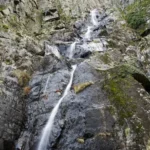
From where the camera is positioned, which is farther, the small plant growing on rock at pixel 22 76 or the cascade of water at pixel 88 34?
the cascade of water at pixel 88 34

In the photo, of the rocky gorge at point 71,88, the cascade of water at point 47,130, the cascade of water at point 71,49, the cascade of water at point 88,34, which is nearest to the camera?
the rocky gorge at point 71,88

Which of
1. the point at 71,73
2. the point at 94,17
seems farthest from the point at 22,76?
the point at 94,17

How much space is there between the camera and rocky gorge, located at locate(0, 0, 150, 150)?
36.4 feet

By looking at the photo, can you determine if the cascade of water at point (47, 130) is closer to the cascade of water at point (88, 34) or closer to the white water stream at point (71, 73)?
the white water stream at point (71, 73)

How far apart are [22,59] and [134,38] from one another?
10612 millimetres

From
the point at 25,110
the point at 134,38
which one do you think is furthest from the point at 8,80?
the point at 134,38

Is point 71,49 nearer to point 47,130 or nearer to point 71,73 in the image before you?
point 71,73

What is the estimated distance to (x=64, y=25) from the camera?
1123 inches

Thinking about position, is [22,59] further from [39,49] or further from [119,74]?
[119,74]

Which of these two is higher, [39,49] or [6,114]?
[39,49]

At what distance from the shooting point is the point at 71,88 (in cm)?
1463

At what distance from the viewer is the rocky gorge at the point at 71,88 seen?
36.4ft

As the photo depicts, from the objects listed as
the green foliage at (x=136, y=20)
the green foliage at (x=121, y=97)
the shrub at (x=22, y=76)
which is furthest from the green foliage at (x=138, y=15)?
the shrub at (x=22, y=76)

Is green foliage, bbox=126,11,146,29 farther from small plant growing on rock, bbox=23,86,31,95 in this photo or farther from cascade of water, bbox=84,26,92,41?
small plant growing on rock, bbox=23,86,31,95
